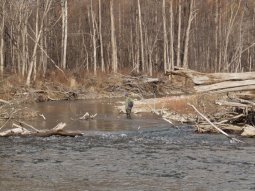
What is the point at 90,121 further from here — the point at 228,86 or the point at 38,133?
the point at 228,86

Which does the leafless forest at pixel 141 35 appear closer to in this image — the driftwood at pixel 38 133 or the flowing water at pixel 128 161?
the driftwood at pixel 38 133

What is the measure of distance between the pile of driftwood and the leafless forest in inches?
1305

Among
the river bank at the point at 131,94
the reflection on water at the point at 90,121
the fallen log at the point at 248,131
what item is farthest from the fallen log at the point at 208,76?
the reflection on water at the point at 90,121

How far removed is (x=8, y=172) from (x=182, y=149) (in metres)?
6.57

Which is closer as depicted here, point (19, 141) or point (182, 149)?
point (182, 149)

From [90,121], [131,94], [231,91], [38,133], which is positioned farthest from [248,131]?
[131,94]

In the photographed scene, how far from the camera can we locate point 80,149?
18031 millimetres

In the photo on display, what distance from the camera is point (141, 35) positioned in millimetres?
60094

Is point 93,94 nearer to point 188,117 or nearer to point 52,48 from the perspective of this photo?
point 188,117

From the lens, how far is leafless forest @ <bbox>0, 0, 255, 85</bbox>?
6019 centimetres

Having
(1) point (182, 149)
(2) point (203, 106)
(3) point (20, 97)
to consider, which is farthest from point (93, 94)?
(1) point (182, 149)

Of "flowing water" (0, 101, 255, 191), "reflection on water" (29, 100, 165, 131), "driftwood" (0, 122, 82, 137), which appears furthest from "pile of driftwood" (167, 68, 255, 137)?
"driftwood" (0, 122, 82, 137)

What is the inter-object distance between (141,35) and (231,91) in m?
40.9

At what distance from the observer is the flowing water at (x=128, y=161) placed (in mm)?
12680
